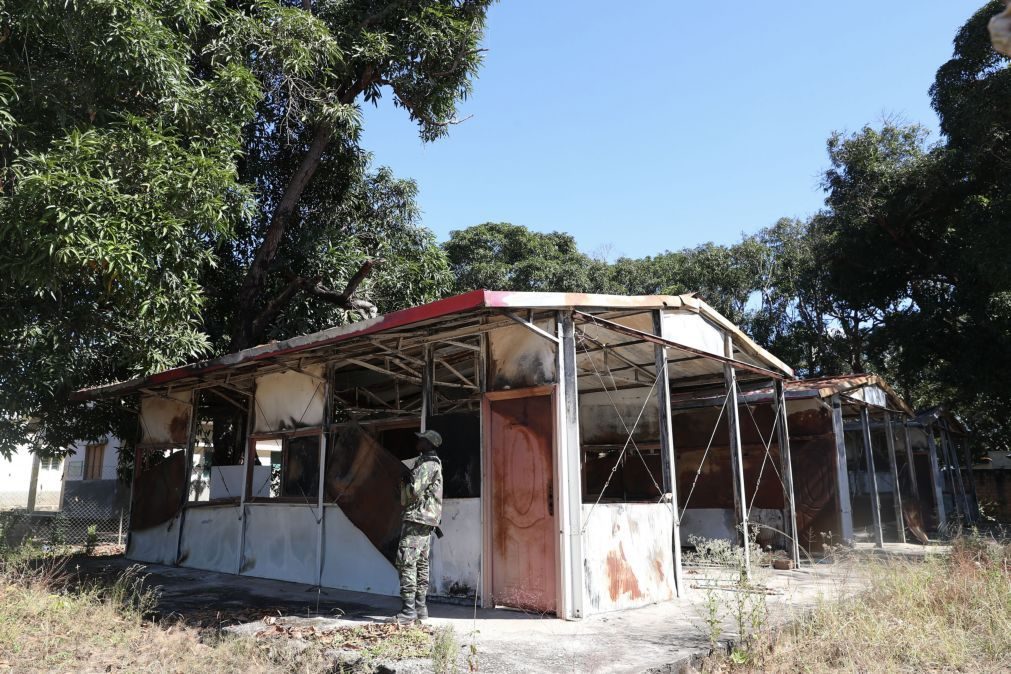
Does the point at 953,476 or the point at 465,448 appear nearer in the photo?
the point at 465,448

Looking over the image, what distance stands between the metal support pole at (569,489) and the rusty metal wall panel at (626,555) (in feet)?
A: 0.49

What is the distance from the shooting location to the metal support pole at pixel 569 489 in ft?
22.2

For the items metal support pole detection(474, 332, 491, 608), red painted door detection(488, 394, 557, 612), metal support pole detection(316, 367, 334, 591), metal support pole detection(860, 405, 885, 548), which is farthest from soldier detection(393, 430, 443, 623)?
metal support pole detection(860, 405, 885, 548)

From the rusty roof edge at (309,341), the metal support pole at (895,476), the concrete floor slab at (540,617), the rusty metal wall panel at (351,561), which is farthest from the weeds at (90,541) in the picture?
the metal support pole at (895,476)

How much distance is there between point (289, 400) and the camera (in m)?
10.1

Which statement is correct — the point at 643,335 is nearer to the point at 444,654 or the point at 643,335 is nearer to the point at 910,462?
the point at 444,654

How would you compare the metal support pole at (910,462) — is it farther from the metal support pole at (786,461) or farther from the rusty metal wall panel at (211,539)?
the rusty metal wall panel at (211,539)

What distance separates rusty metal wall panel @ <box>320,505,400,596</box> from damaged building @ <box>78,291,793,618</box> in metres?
0.02

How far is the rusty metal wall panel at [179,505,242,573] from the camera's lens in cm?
1083

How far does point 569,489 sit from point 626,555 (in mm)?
1187

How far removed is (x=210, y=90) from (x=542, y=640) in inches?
338

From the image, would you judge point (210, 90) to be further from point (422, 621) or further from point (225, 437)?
point (422, 621)

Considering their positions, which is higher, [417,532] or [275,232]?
[275,232]

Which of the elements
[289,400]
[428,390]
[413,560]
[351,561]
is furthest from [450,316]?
[289,400]
